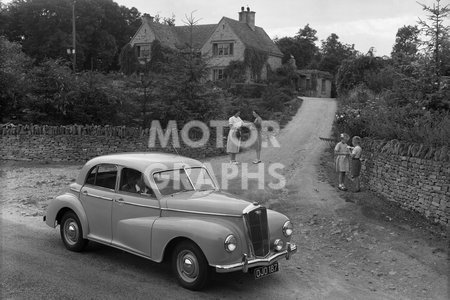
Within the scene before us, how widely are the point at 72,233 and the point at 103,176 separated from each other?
47.5 inches

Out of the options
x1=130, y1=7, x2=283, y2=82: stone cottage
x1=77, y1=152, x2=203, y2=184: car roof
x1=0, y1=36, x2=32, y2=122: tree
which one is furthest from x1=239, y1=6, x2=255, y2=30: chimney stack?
x1=77, y1=152, x2=203, y2=184: car roof

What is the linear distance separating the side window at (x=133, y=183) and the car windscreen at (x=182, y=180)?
214 millimetres

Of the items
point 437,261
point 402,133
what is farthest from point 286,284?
point 402,133

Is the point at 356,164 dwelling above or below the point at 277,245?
above

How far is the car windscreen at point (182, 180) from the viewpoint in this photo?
712 centimetres

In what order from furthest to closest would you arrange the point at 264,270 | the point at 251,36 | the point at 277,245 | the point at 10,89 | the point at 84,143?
the point at 251,36 → the point at 10,89 → the point at 84,143 → the point at 277,245 → the point at 264,270

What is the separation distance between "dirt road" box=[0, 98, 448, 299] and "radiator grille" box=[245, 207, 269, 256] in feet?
2.02

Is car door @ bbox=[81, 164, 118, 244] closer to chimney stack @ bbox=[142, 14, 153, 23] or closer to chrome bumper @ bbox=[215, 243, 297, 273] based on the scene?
chrome bumper @ bbox=[215, 243, 297, 273]

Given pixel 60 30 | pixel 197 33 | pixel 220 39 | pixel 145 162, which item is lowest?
pixel 145 162

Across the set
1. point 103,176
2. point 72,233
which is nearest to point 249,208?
point 103,176

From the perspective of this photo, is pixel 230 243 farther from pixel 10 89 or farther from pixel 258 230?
pixel 10 89

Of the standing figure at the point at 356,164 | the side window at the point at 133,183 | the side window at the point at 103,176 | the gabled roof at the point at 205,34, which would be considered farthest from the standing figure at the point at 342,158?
the gabled roof at the point at 205,34

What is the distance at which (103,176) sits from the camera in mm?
7816

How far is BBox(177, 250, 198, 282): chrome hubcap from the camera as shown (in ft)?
20.7
